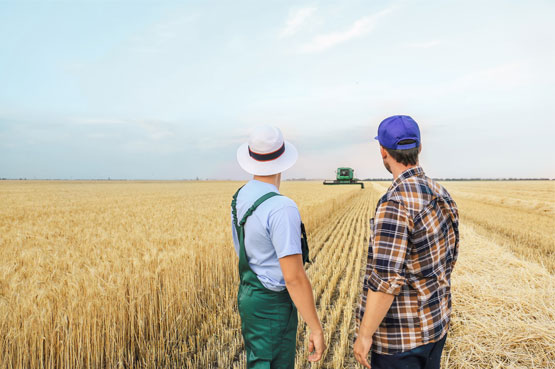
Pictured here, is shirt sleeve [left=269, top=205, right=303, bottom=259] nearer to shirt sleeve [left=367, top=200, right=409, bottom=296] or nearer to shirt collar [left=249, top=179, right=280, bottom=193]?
shirt collar [left=249, top=179, right=280, bottom=193]

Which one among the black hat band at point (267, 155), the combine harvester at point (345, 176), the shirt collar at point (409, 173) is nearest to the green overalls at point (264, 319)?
the black hat band at point (267, 155)

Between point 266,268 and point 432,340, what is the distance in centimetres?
89

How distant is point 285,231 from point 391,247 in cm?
49

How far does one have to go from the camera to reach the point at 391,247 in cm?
144

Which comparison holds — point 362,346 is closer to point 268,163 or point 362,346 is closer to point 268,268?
point 268,268

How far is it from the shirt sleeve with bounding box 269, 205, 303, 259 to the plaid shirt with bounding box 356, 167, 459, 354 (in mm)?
365

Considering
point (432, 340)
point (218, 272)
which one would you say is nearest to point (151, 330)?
point (218, 272)

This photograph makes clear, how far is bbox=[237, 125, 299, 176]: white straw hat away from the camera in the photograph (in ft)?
5.84

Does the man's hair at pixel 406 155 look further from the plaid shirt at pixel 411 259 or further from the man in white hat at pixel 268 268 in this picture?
the man in white hat at pixel 268 268

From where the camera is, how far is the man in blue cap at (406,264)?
146cm

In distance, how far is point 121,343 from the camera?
3.09 metres

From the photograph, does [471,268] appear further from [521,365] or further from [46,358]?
[46,358]

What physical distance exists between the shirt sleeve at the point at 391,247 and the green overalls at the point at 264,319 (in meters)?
0.46

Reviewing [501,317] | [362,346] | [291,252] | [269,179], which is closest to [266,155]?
[269,179]
